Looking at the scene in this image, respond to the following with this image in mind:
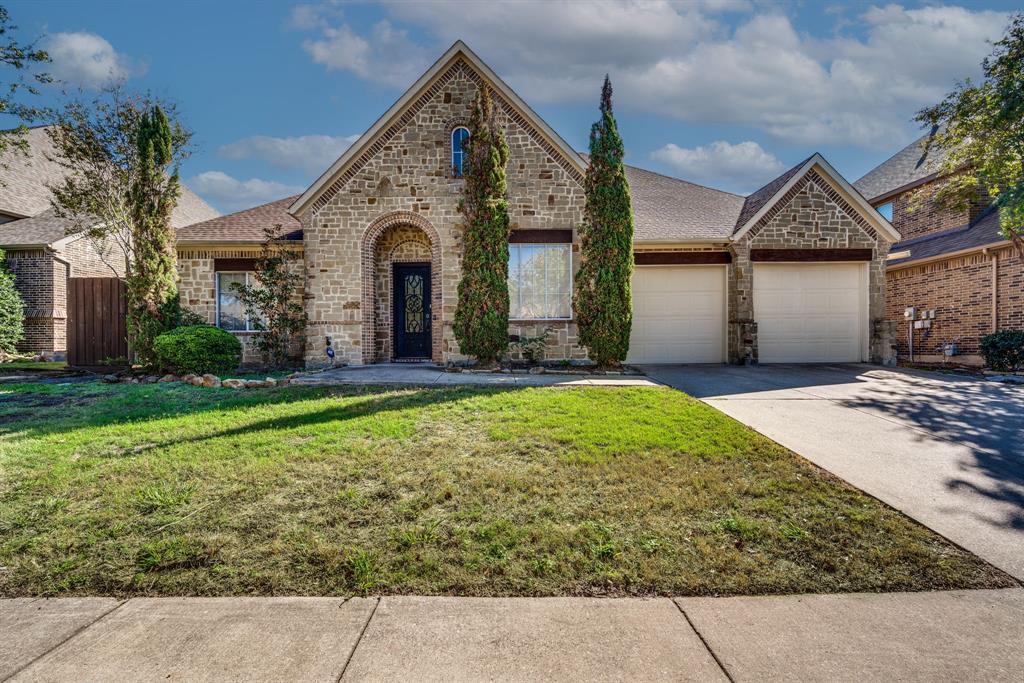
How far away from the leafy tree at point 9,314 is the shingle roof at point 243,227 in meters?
7.50

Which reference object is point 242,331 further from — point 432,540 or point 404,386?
point 432,540

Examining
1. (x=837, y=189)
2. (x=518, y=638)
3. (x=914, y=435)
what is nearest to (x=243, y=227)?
(x=518, y=638)

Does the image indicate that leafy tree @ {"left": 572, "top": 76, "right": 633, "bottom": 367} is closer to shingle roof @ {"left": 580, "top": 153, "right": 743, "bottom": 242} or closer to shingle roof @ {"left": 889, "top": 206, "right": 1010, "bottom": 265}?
shingle roof @ {"left": 580, "top": 153, "right": 743, "bottom": 242}

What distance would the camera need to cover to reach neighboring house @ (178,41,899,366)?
1276cm

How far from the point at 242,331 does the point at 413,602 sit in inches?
505

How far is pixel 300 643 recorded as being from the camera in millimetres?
2461

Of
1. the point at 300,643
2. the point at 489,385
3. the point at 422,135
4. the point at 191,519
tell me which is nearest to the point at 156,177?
the point at 422,135

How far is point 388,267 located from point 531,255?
151 inches

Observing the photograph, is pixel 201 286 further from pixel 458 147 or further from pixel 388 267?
Result: pixel 458 147

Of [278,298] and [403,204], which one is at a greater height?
[403,204]

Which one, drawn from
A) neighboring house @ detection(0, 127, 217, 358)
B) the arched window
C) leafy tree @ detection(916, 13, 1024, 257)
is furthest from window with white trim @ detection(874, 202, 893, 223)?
neighboring house @ detection(0, 127, 217, 358)

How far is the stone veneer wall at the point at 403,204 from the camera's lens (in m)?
12.8

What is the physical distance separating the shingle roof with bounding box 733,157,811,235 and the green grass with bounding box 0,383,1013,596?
9.66 meters

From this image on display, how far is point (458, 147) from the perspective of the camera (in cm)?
1286
